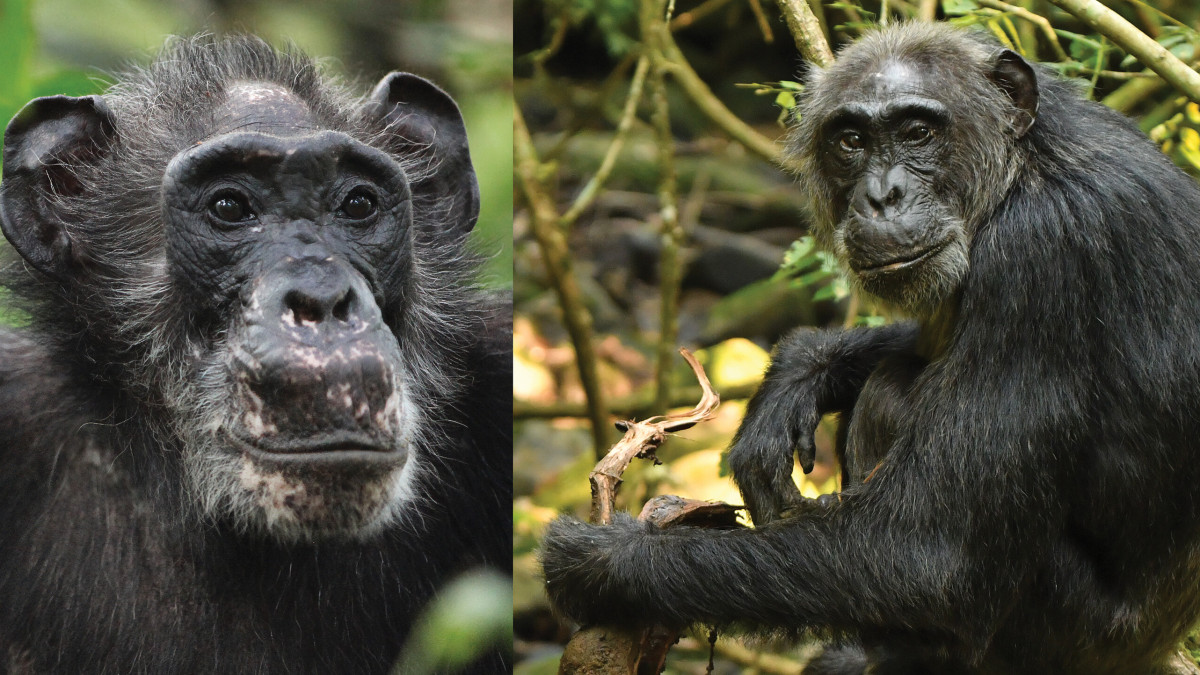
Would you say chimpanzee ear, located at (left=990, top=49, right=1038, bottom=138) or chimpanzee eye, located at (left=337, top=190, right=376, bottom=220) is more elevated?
chimpanzee ear, located at (left=990, top=49, right=1038, bottom=138)

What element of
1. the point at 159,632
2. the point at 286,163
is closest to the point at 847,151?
the point at 286,163

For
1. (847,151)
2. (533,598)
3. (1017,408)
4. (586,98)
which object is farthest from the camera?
(586,98)

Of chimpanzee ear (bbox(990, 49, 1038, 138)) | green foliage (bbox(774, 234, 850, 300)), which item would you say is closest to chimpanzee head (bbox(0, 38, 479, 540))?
green foliage (bbox(774, 234, 850, 300))

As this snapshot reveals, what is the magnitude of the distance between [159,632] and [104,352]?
65 centimetres

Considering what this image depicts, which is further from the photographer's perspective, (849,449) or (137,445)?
(849,449)

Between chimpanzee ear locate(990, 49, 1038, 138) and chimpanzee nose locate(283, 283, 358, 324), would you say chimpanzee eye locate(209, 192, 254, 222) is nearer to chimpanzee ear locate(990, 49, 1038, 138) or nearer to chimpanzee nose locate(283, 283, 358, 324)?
chimpanzee nose locate(283, 283, 358, 324)

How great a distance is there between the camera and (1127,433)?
3055mm

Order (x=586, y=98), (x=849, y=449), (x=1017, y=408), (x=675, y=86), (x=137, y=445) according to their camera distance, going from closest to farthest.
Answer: (x=137, y=445), (x=1017, y=408), (x=849, y=449), (x=586, y=98), (x=675, y=86)

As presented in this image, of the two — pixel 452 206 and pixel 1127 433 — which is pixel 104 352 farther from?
pixel 1127 433

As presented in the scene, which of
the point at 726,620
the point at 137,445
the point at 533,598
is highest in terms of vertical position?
the point at 137,445

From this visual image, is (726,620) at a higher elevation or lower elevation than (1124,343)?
lower

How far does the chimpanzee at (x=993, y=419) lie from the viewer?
118 inches

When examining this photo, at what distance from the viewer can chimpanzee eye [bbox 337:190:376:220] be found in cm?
267

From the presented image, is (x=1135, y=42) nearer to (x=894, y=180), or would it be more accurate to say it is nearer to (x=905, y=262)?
(x=894, y=180)
